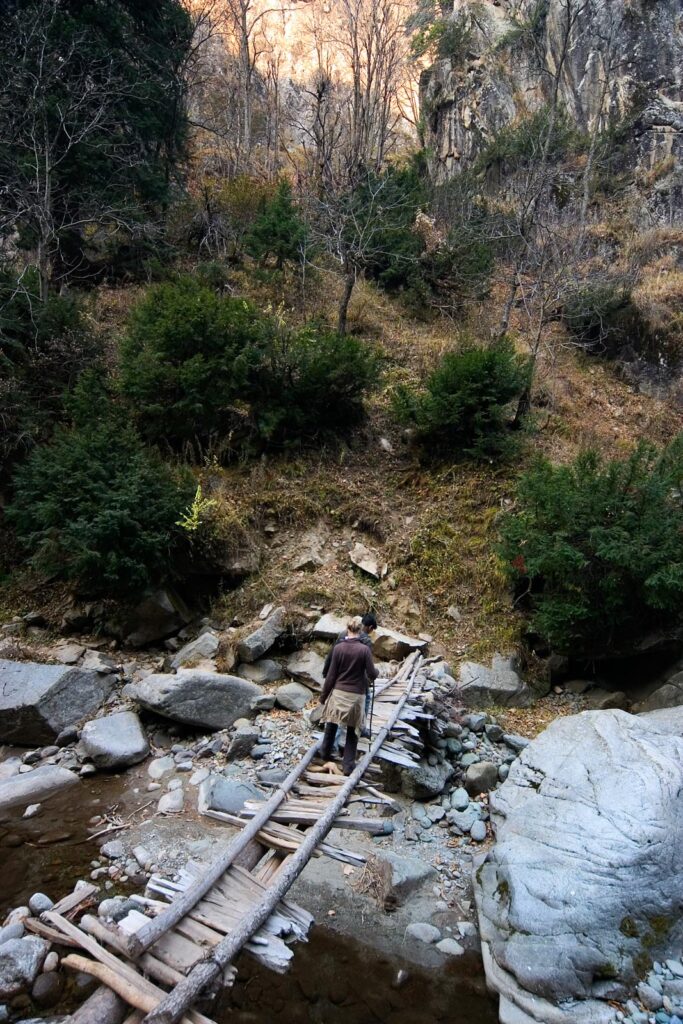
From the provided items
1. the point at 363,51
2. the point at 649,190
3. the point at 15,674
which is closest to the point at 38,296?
the point at 15,674

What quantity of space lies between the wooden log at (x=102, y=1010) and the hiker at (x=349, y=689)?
116 inches

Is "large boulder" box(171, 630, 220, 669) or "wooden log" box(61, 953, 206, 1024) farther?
"large boulder" box(171, 630, 220, 669)

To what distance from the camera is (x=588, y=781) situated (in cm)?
561

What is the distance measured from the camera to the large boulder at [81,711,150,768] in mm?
6734

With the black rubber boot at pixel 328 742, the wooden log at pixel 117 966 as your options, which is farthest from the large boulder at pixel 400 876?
the wooden log at pixel 117 966

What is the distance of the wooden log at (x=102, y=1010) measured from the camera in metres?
3.13

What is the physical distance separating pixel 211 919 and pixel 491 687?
211 inches

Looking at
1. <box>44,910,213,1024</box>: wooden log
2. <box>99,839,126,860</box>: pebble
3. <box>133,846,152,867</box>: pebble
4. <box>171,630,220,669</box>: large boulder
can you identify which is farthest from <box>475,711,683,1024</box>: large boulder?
<box>171,630,220,669</box>: large boulder

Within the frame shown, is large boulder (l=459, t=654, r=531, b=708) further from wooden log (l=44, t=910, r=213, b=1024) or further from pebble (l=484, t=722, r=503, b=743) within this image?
wooden log (l=44, t=910, r=213, b=1024)

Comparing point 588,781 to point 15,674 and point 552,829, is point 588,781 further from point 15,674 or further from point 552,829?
point 15,674

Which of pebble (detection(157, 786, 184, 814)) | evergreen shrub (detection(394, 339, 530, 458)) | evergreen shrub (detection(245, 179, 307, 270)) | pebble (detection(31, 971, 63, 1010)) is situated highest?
evergreen shrub (detection(245, 179, 307, 270))

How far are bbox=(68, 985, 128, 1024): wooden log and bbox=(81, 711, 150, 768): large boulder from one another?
11.7ft

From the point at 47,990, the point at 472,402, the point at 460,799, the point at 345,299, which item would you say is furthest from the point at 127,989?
the point at 345,299

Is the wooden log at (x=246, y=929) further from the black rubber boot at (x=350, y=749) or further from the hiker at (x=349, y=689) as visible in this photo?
the hiker at (x=349, y=689)
